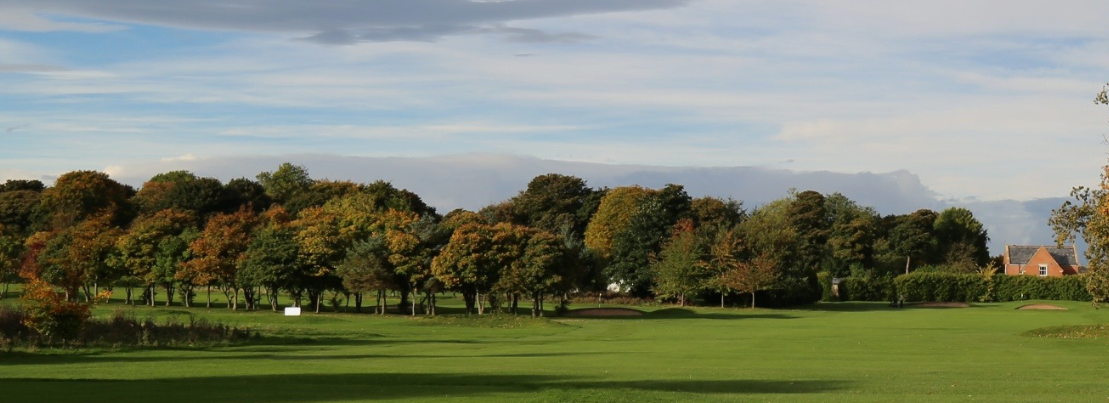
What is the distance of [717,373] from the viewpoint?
3234cm

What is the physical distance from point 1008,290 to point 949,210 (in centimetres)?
4948

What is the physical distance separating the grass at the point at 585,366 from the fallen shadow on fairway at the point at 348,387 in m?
0.04

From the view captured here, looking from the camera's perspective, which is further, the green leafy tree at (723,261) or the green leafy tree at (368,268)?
A: the green leafy tree at (723,261)

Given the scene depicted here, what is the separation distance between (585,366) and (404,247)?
4189 cm

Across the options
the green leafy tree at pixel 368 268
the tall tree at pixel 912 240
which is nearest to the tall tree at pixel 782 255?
the green leafy tree at pixel 368 268

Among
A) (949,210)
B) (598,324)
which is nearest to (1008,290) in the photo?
(949,210)

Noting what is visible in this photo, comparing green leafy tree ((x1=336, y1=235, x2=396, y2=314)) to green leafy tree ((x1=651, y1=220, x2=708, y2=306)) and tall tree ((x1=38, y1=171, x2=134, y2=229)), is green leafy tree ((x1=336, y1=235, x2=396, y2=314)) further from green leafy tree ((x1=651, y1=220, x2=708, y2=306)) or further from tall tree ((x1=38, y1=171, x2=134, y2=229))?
tall tree ((x1=38, y1=171, x2=134, y2=229))

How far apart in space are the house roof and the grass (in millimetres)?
86984

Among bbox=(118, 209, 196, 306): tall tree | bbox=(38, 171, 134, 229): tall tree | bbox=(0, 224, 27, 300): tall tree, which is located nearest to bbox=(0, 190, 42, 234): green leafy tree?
bbox=(38, 171, 134, 229): tall tree

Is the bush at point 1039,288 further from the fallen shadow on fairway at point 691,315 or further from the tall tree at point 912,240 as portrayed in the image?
the fallen shadow on fairway at point 691,315

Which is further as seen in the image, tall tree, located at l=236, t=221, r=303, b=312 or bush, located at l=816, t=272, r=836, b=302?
bush, located at l=816, t=272, r=836, b=302

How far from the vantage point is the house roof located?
143 m

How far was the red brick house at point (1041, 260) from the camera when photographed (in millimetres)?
139625

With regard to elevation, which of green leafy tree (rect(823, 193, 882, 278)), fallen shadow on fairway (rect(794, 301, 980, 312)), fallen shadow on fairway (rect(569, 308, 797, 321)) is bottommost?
fallen shadow on fairway (rect(569, 308, 797, 321))
